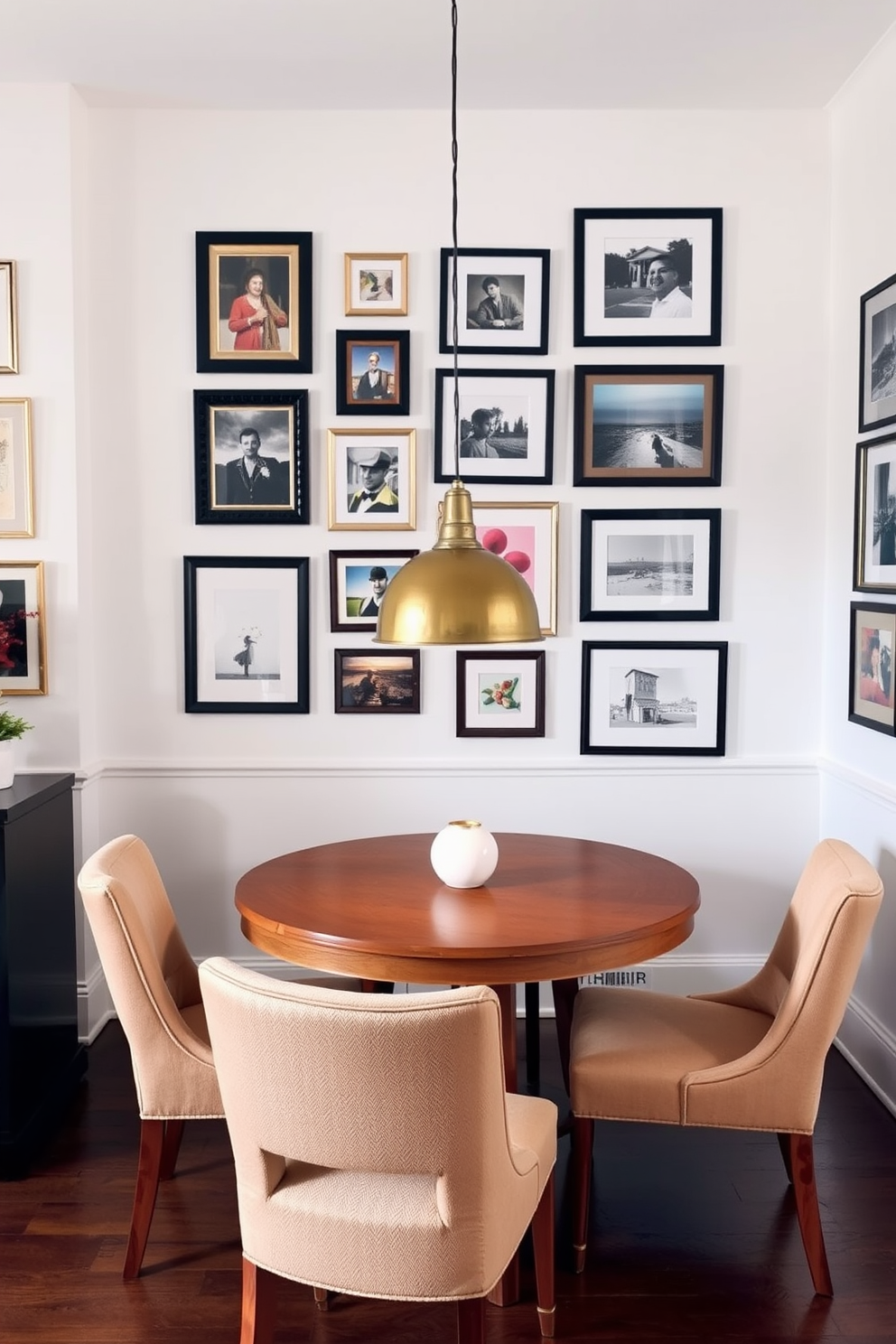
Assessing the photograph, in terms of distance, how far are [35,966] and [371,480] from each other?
1.79 meters

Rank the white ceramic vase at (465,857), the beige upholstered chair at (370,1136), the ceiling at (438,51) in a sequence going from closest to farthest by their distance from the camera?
the beige upholstered chair at (370,1136) → the white ceramic vase at (465,857) → the ceiling at (438,51)

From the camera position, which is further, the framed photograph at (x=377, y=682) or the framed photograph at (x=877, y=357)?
the framed photograph at (x=377, y=682)

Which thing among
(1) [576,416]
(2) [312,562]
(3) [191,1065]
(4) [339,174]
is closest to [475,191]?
(4) [339,174]

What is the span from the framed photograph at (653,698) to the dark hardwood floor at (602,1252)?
117 cm

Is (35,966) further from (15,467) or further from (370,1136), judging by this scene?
(370,1136)

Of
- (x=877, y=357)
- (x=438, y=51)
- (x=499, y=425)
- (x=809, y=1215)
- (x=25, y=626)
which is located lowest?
(x=809, y=1215)

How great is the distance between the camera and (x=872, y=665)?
3.04 m

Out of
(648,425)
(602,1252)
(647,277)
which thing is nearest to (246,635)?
(648,425)

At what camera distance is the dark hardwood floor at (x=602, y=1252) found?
81.4 inches

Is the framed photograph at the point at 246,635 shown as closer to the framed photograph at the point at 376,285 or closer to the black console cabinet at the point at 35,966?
the black console cabinet at the point at 35,966

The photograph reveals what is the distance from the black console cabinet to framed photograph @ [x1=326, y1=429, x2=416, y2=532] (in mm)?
1226

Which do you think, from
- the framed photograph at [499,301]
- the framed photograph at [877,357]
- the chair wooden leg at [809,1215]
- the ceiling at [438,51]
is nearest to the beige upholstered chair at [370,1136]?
the chair wooden leg at [809,1215]

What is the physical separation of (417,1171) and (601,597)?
2208mm

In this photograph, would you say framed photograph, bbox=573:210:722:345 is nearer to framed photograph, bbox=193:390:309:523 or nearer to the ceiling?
the ceiling
